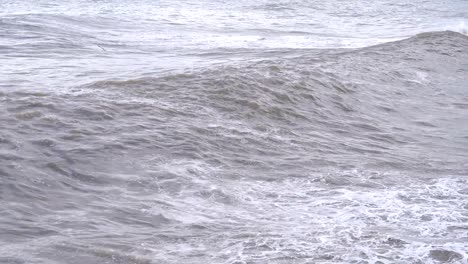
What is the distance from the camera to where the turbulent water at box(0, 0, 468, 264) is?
5.16 meters

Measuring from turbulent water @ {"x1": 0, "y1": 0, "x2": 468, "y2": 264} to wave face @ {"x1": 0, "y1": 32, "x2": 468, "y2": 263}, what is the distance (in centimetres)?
2

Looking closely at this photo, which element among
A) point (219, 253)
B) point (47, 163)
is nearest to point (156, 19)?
point (47, 163)

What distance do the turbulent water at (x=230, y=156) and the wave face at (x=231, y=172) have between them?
22 mm

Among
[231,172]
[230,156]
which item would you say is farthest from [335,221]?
[230,156]

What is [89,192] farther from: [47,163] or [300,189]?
[300,189]

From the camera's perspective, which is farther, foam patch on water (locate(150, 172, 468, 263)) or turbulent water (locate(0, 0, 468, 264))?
turbulent water (locate(0, 0, 468, 264))

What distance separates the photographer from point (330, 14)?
2583 cm

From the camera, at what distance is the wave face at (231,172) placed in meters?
5.10

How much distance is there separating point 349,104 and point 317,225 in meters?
4.93

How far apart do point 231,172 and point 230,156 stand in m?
0.47

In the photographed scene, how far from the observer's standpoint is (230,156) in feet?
24.1

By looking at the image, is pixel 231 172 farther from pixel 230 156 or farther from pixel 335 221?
pixel 335 221

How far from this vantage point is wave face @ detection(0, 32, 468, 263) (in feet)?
16.7

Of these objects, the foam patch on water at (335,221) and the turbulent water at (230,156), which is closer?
the foam patch on water at (335,221)
